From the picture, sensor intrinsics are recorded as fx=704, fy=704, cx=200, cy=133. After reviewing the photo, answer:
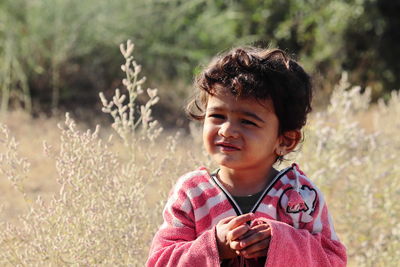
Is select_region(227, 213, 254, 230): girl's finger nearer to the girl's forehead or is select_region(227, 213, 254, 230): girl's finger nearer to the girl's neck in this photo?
the girl's neck

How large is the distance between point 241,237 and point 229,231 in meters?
0.04

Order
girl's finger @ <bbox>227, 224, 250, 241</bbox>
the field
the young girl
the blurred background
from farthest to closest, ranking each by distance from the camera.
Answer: the blurred background, the field, the young girl, girl's finger @ <bbox>227, 224, 250, 241</bbox>

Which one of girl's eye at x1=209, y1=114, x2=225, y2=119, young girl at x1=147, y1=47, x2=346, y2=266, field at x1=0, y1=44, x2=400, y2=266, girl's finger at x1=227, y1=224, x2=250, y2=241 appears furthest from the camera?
field at x1=0, y1=44, x2=400, y2=266

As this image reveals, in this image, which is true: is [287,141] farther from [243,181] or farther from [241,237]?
[241,237]

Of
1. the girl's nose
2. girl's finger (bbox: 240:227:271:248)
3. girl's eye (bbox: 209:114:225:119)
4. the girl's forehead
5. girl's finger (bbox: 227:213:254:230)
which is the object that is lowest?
girl's finger (bbox: 240:227:271:248)

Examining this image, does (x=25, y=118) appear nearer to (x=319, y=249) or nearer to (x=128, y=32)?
(x=128, y=32)

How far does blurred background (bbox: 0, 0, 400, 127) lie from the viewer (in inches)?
317

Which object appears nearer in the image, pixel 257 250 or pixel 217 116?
pixel 257 250

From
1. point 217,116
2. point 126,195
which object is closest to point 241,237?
point 217,116

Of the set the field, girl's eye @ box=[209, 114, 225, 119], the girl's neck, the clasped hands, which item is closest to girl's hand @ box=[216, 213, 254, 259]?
the clasped hands

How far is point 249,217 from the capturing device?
6.16 feet

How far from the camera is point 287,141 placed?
2197 millimetres

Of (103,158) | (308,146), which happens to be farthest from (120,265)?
(308,146)

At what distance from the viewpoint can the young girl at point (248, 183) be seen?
1.97m
